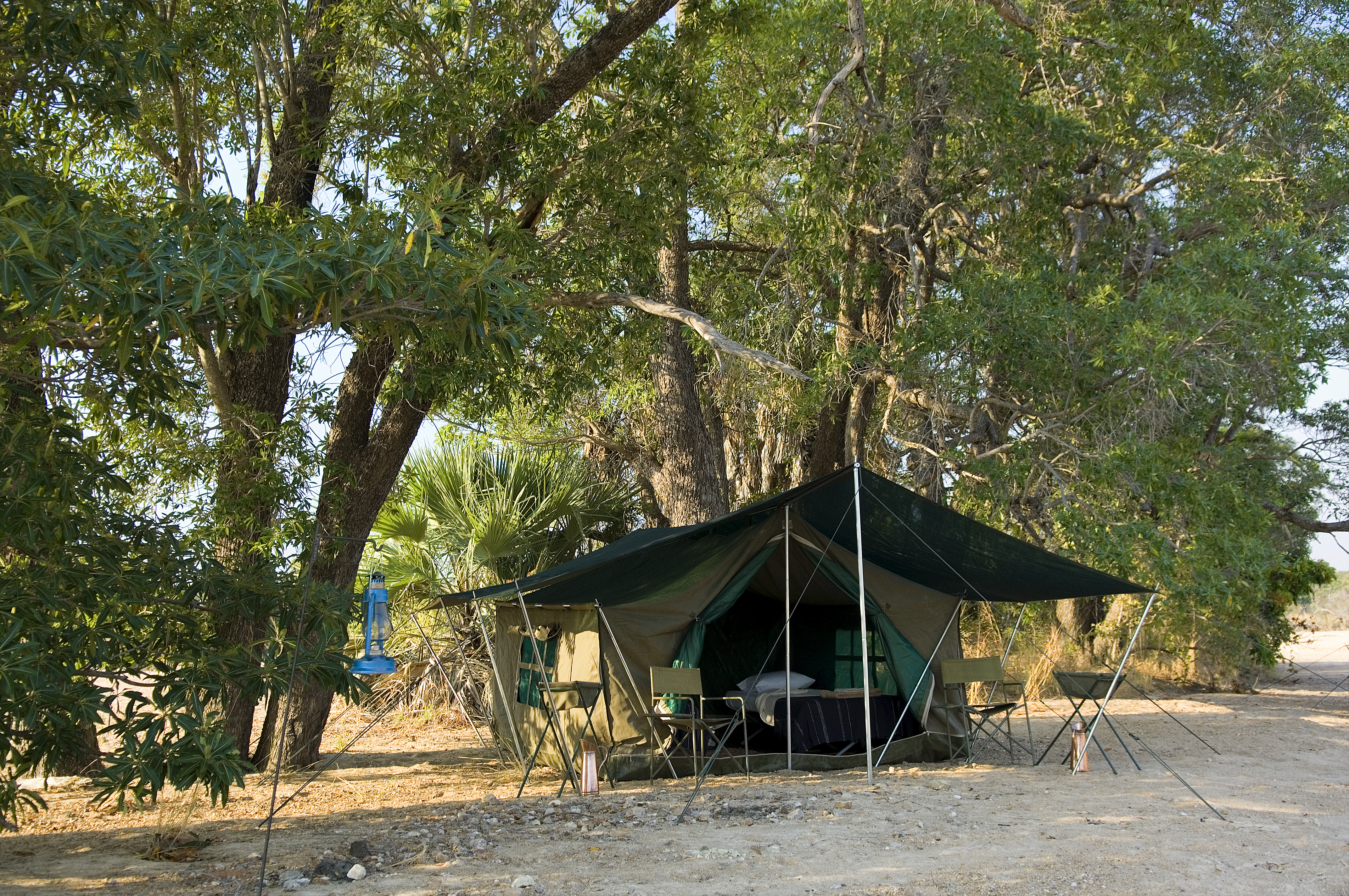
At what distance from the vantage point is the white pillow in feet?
24.6

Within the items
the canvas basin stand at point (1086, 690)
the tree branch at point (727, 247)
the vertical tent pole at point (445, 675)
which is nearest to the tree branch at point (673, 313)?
the vertical tent pole at point (445, 675)

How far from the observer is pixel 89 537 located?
156 inches

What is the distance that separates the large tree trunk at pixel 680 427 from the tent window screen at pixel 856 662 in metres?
2.09

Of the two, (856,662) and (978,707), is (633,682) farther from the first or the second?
(978,707)

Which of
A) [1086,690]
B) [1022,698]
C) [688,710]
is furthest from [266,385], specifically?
[1022,698]

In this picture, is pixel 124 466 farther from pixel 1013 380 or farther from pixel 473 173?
pixel 1013 380

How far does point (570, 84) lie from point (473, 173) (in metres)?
0.89

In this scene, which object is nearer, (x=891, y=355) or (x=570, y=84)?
(x=570, y=84)

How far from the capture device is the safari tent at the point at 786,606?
6438mm

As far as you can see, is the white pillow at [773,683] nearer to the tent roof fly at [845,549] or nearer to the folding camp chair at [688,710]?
the folding camp chair at [688,710]

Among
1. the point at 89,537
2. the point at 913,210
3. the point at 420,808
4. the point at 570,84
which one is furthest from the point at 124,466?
the point at 913,210

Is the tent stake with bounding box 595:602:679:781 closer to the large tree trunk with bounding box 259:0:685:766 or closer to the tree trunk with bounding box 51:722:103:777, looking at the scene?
the large tree trunk with bounding box 259:0:685:766

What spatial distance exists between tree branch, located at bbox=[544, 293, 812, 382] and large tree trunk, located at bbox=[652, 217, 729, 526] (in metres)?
2.06

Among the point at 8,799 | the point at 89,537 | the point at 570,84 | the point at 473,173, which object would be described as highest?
the point at 570,84
